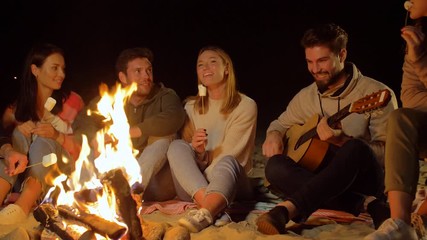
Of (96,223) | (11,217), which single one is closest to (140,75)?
(11,217)

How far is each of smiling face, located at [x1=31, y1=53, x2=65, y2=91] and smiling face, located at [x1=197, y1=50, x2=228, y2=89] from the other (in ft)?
4.58

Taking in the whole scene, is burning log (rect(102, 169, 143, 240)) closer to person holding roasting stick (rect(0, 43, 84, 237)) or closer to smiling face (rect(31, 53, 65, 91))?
person holding roasting stick (rect(0, 43, 84, 237))

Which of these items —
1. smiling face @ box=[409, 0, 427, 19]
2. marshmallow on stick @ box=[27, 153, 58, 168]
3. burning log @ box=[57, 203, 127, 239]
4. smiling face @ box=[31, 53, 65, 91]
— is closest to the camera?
burning log @ box=[57, 203, 127, 239]

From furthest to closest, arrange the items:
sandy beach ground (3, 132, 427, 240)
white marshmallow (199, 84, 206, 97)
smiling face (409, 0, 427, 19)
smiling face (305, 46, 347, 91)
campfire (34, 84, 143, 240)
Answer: white marshmallow (199, 84, 206, 97) → smiling face (305, 46, 347, 91) → smiling face (409, 0, 427, 19) → sandy beach ground (3, 132, 427, 240) → campfire (34, 84, 143, 240)

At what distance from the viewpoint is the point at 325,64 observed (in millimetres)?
4207

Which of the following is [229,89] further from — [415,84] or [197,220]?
[415,84]

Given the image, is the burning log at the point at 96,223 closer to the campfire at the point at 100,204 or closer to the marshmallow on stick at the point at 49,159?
the campfire at the point at 100,204

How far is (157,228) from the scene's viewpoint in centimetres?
333

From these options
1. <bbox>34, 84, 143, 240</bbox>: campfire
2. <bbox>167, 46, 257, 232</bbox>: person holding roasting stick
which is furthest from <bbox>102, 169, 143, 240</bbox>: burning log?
<bbox>167, 46, 257, 232</bbox>: person holding roasting stick

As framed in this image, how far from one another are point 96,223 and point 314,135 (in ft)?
6.20

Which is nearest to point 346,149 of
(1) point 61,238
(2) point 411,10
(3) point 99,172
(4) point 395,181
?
(4) point 395,181

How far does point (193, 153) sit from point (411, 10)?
2.03m

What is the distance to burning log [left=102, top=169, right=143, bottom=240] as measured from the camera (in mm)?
3139

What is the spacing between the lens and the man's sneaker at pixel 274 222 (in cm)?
340
